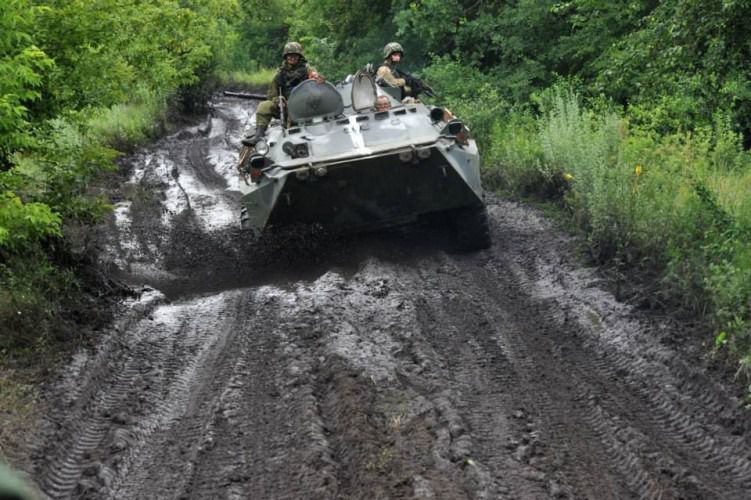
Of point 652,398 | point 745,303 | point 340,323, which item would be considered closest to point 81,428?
point 340,323

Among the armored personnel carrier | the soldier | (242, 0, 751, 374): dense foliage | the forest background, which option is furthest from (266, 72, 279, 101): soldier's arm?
(242, 0, 751, 374): dense foliage

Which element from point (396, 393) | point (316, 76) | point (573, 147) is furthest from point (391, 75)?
point (396, 393)

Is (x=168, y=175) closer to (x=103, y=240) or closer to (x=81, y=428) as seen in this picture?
(x=103, y=240)

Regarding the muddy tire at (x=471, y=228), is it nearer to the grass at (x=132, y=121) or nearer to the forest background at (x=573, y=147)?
the forest background at (x=573, y=147)

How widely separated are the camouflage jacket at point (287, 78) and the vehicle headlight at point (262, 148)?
6.64ft

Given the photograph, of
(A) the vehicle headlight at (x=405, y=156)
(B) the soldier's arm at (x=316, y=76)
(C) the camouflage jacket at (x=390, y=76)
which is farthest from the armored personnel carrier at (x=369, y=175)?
(C) the camouflage jacket at (x=390, y=76)

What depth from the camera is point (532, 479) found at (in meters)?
4.53

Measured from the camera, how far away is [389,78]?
12156 millimetres

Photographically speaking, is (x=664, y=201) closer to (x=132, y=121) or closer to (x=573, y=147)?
(x=573, y=147)

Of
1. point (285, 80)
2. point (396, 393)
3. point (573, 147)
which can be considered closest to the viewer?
point (396, 393)

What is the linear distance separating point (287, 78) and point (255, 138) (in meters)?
1.37

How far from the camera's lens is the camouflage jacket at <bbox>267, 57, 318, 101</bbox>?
38.2 ft

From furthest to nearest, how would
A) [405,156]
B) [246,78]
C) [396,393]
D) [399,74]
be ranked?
[246,78] < [399,74] < [405,156] < [396,393]

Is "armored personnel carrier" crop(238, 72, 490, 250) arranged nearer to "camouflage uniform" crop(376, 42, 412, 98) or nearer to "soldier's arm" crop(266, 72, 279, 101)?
"soldier's arm" crop(266, 72, 279, 101)
